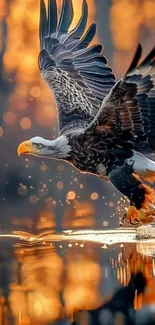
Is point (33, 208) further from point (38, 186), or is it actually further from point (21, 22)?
point (21, 22)

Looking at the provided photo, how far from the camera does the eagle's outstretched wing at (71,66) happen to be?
271cm

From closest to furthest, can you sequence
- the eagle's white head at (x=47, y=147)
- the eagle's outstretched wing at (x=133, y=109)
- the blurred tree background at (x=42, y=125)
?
the eagle's outstretched wing at (x=133, y=109), the eagle's white head at (x=47, y=147), the blurred tree background at (x=42, y=125)

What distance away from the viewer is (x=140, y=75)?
2178 millimetres

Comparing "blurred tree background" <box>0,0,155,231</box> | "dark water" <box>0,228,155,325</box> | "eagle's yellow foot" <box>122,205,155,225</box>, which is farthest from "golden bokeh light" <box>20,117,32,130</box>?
"eagle's yellow foot" <box>122,205,155,225</box>

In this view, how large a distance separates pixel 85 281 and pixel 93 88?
1.09 metres

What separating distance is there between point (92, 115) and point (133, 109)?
1.17 feet

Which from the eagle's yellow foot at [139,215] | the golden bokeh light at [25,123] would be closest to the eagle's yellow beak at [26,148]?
the golden bokeh light at [25,123]

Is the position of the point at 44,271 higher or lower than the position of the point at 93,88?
lower

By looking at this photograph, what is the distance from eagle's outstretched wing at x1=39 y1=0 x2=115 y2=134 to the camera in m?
2.71

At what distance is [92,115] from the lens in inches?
105

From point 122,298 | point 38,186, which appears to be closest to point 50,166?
point 38,186

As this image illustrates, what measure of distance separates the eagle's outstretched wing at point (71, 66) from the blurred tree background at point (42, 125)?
0.05 m

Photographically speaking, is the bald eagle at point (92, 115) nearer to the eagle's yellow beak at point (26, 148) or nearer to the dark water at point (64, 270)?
the eagle's yellow beak at point (26, 148)

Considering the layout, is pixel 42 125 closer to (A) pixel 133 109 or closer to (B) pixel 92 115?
(B) pixel 92 115
